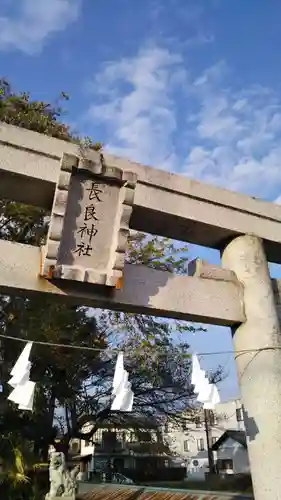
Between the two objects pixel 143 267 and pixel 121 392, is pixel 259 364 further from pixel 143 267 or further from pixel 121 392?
pixel 143 267

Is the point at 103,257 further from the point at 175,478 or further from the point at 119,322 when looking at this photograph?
the point at 175,478

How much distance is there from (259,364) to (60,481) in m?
5.59

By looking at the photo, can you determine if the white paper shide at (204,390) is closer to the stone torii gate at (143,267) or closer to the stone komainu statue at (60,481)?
the stone torii gate at (143,267)

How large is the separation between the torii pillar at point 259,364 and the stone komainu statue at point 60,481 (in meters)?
5.04

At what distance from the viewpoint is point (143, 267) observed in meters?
5.04

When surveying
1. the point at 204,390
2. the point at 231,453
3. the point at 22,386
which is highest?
the point at 231,453

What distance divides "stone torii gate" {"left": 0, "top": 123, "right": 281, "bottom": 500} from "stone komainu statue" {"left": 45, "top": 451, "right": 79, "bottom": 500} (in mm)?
5047

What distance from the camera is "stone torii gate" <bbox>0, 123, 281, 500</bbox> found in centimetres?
457

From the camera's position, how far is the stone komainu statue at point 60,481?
843 centimetres

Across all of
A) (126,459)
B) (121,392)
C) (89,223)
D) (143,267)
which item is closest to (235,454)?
(126,459)

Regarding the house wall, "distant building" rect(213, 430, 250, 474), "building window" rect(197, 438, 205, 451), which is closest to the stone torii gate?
the house wall

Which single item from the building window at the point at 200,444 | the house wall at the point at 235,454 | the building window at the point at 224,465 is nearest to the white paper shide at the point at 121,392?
the house wall at the point at 235,454

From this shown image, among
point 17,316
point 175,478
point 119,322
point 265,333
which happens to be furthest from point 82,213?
point 175,478

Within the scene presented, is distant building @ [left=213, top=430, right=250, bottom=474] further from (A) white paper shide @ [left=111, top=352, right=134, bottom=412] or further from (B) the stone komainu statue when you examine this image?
(A) white paper shide @ [left=111, top=352, right=134, bottom=412]
